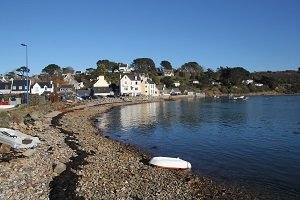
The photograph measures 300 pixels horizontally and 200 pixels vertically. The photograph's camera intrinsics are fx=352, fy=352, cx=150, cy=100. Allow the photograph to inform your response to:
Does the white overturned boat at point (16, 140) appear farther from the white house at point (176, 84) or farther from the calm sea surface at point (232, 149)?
the white house at point (176, 84)

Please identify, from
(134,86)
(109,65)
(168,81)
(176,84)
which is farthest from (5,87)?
(109,65)

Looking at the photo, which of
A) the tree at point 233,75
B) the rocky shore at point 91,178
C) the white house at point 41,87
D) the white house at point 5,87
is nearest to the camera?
the rocky shore at point 91,178

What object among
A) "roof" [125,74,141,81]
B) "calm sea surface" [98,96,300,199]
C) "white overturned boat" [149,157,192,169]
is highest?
"roof" [125,74,141,81]

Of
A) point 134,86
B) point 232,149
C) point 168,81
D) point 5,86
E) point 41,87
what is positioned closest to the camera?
point 232,149

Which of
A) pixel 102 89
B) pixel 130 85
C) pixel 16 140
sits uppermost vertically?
pixel 130 85

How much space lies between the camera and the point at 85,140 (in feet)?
112

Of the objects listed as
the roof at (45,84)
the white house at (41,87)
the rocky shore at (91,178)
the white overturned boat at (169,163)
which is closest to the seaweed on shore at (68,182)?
the rocky shore at (91,178)

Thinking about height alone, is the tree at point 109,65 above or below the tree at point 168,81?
above

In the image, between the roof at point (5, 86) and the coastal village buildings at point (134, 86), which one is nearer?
the roof at point (5, 86)

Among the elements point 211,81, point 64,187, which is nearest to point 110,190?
point 64,187

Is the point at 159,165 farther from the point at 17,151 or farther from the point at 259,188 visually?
the point at 17,151

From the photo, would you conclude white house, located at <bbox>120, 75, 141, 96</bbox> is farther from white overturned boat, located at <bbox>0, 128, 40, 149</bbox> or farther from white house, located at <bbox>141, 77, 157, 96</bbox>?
white overturned boat, located at <bbox>0, 128, 40, 149</bbox>

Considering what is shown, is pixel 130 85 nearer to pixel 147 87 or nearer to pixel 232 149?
pixel 147 87

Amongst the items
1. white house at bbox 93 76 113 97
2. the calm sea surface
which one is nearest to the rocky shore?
the calm sea surface
